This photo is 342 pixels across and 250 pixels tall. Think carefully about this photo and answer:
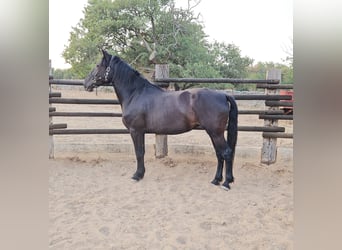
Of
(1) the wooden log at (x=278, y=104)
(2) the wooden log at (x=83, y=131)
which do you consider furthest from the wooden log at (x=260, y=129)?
(2) the wooden log at (x=83, y=131)

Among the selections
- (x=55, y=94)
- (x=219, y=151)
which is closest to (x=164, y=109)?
(x=219, y=151)

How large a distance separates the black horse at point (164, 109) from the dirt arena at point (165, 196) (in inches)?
5.8

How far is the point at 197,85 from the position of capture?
5.62ft

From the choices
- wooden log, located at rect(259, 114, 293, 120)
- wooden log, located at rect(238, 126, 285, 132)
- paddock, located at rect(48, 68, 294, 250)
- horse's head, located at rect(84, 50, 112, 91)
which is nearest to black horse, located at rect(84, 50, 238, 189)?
horse's head, located at rect(84, 50, 112, 91)

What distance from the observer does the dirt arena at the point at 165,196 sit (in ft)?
4.31

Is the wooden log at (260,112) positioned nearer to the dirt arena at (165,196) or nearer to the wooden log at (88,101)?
the dirt arena at (165,196)

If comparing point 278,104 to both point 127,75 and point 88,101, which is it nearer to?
point 127,75

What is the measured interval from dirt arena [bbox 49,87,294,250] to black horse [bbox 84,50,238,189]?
0.15m

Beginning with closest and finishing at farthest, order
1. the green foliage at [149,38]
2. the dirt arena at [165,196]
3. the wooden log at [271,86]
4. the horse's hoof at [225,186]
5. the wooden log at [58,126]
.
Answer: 1. the dirt arena at [165,196]
2. the green foliage at [149,38]
3. the horse's hoof at [225,186]
4. the wooden log at [271,86]
5. the wooden log at [58,126]

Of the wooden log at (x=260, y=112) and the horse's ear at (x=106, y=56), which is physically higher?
the horse's ear at (x=106, y=56)

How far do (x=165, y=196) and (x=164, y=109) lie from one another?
502 mm
